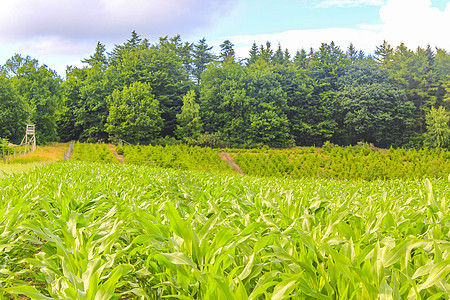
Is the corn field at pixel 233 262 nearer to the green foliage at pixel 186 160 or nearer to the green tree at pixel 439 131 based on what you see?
the green foliage at pixel 186 160

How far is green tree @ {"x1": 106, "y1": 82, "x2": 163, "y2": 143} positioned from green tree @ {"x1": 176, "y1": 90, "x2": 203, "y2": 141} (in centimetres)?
313

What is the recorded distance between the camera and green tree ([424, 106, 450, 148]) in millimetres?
42688

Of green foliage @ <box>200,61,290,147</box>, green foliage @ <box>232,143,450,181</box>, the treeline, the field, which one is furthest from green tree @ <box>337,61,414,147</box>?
the field

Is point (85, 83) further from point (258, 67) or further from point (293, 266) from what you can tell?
point (293, 266)

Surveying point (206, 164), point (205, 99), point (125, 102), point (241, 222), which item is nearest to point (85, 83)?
point (125, 102)

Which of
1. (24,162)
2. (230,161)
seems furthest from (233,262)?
(24,162)

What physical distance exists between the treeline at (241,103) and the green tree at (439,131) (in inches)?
5.1

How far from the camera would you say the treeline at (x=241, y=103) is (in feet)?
142

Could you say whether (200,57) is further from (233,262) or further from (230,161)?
(233,262)

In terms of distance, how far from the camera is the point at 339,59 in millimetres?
54625

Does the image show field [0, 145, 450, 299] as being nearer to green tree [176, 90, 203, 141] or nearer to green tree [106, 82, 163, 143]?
green tree [106, 82, 163, 143]

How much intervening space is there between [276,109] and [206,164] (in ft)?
96.9

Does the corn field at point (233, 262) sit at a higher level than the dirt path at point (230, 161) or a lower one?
higher

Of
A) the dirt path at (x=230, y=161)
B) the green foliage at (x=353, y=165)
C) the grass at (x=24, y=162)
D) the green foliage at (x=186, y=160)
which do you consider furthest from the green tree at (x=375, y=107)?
the grass at (x=24, y=162)
